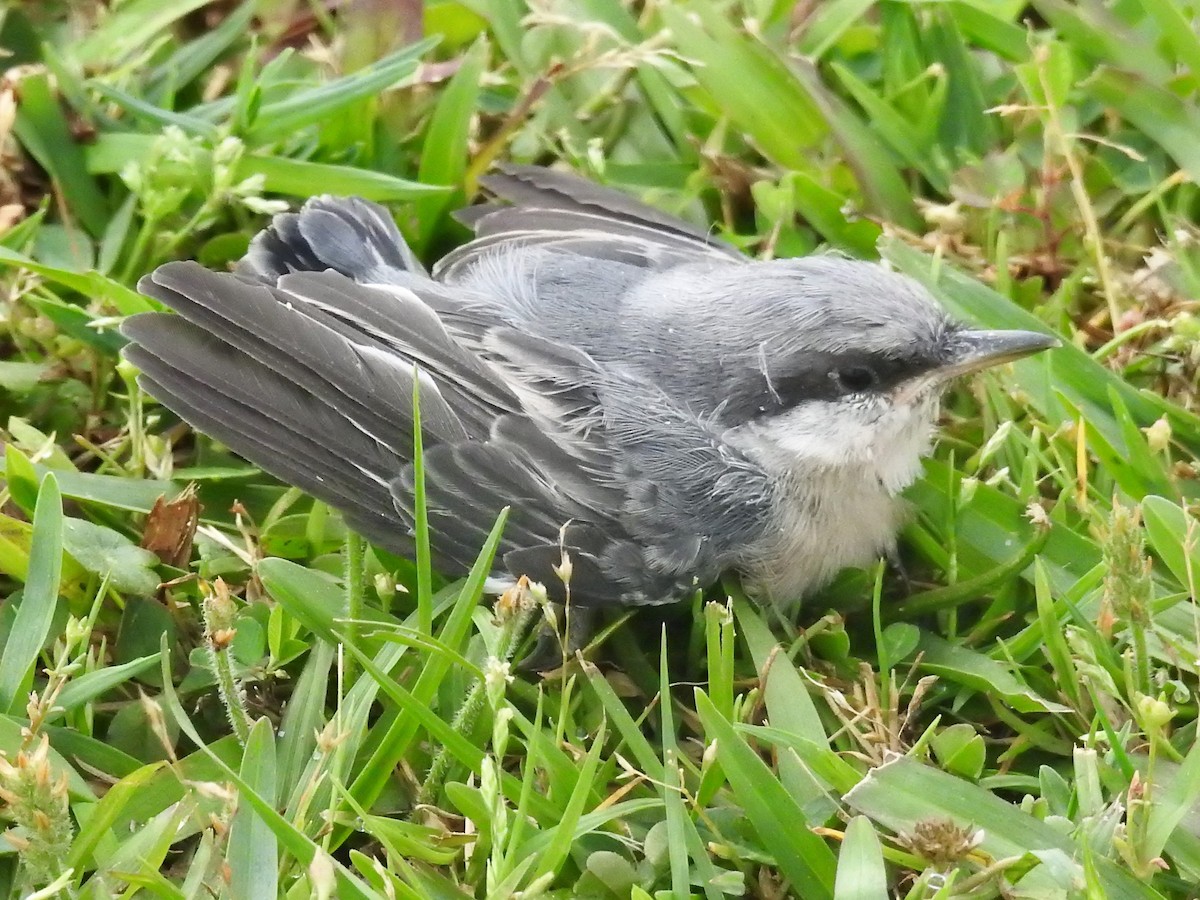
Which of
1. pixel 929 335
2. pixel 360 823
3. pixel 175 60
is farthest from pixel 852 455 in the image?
pixel 175 60

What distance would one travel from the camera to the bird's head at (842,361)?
311 centimetres

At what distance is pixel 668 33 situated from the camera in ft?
13.8

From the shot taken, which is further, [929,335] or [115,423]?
[115,423]

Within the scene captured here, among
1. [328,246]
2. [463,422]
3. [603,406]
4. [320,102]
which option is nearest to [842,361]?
[603,406]

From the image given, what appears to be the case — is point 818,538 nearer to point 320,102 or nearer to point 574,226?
point 574,226

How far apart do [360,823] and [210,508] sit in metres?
1.13

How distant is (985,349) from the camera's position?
10.4 ft

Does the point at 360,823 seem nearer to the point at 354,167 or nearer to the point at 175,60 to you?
the point at 354,167

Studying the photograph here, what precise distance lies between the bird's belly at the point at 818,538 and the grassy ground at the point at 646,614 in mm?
70

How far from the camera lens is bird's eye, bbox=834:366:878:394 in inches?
123

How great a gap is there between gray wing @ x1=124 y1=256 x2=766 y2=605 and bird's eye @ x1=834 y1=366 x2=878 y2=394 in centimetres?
29

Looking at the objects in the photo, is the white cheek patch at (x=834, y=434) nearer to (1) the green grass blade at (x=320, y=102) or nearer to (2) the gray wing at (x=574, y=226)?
(2) the gray wing at (x=574, y=226)

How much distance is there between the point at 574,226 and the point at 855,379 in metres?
1.12

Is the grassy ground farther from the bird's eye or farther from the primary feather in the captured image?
the bird's eye
